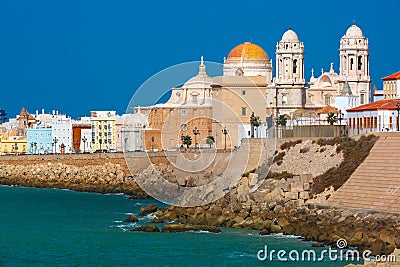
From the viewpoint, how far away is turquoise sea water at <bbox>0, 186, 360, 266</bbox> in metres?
45.3

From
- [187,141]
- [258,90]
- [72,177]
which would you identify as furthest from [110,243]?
[258,90]

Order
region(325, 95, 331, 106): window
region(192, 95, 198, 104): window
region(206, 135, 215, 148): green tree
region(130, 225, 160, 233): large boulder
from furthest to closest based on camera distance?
region(192, 95, 198, 104): window < region(325, 95, 331, 106): window < region(206, 135, 215, 148): green tree < region(130, 225, 160, 233): large boulder

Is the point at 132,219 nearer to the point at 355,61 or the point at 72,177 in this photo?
the point at 72,177

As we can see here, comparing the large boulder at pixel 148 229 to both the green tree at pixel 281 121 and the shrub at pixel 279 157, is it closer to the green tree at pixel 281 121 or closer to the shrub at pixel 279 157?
the shrub at pixel 279 157

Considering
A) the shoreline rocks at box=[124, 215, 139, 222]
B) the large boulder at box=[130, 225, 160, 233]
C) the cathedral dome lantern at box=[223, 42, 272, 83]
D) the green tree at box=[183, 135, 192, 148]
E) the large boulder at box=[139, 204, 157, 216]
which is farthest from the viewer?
the cathedral dome lantern at box=[223, 42, 272, 83]

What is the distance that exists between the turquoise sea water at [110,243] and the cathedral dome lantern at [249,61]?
38.2m

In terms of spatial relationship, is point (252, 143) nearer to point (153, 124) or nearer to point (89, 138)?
point (153, 124)

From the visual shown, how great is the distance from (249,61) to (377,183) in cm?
4957

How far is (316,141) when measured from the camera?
65.9 m

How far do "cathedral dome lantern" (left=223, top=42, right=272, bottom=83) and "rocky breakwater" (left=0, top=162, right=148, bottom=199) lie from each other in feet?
53.2

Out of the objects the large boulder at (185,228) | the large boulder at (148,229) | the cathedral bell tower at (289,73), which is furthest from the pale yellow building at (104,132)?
the large boulder at (185,228)

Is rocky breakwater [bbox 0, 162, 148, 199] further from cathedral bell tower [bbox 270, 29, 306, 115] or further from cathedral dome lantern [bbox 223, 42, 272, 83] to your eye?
cathedral dome lantern [bbox 223, 42, 272, 83]

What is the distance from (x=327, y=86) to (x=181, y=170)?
23592 millimetres

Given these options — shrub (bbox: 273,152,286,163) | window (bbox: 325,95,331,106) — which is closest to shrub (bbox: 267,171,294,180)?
shrub (bbox: 273,152,286,163)
